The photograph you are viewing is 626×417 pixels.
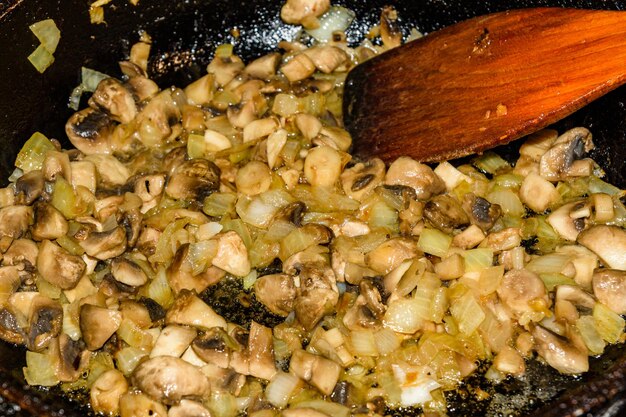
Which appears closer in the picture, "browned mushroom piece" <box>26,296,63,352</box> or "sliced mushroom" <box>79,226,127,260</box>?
"browned mushroom piece" <box>26,296,63,352</box>

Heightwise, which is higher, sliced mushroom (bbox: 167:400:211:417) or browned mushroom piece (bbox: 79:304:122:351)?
browned mushroom piece (bbox: 79:304:122:351)

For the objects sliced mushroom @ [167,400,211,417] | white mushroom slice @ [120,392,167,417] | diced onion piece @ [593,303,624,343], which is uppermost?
white mushroom slice @ [120,392,167,417]

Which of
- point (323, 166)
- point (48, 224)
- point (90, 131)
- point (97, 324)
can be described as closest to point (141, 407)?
point (97, 324)

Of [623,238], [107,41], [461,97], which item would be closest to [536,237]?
[623,238]

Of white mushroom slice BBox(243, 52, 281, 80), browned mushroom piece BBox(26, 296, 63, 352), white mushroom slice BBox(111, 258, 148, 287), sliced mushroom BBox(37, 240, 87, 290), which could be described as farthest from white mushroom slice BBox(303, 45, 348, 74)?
browned mushroom piece BBox(26, 296, 63, 352)

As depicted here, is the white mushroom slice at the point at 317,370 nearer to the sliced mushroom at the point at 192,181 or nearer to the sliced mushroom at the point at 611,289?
the sliced mushroom at the point at 192,181

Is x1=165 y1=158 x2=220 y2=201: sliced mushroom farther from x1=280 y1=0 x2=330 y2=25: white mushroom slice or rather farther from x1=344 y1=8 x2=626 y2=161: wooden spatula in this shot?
x1=280 y1=0 x2=330 y2=25: white mushroom slice

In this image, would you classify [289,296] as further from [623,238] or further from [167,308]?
[623,238]
